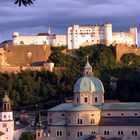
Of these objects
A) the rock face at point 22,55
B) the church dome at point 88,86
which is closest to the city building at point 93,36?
the rock face at point 22,55

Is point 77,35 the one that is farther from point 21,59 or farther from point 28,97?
point 28,97

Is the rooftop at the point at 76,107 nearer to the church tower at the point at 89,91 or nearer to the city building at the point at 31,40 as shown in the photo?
the church tower at the point at 89,91

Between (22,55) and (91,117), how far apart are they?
83.4 feet

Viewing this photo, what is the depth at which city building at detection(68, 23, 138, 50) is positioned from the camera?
69.3m

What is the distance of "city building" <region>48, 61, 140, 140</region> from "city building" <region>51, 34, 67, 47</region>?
2483 cm

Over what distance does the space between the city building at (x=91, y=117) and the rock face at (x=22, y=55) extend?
73.0 feet

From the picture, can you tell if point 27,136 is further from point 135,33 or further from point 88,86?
point 135,33

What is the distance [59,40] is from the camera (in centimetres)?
6925

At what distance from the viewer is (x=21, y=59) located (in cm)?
6662

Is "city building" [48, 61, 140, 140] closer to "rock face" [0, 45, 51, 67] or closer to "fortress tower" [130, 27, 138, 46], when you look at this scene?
"rock face" [0, 45, 51, 67]

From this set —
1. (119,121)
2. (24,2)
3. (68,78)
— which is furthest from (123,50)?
(24,2)

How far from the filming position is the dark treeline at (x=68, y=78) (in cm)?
5772

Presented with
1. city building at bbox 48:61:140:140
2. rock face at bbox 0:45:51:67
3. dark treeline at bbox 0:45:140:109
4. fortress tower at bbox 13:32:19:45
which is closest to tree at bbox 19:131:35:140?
city building at bbox 48:61:140:140

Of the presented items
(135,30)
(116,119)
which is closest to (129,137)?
(116,119)
